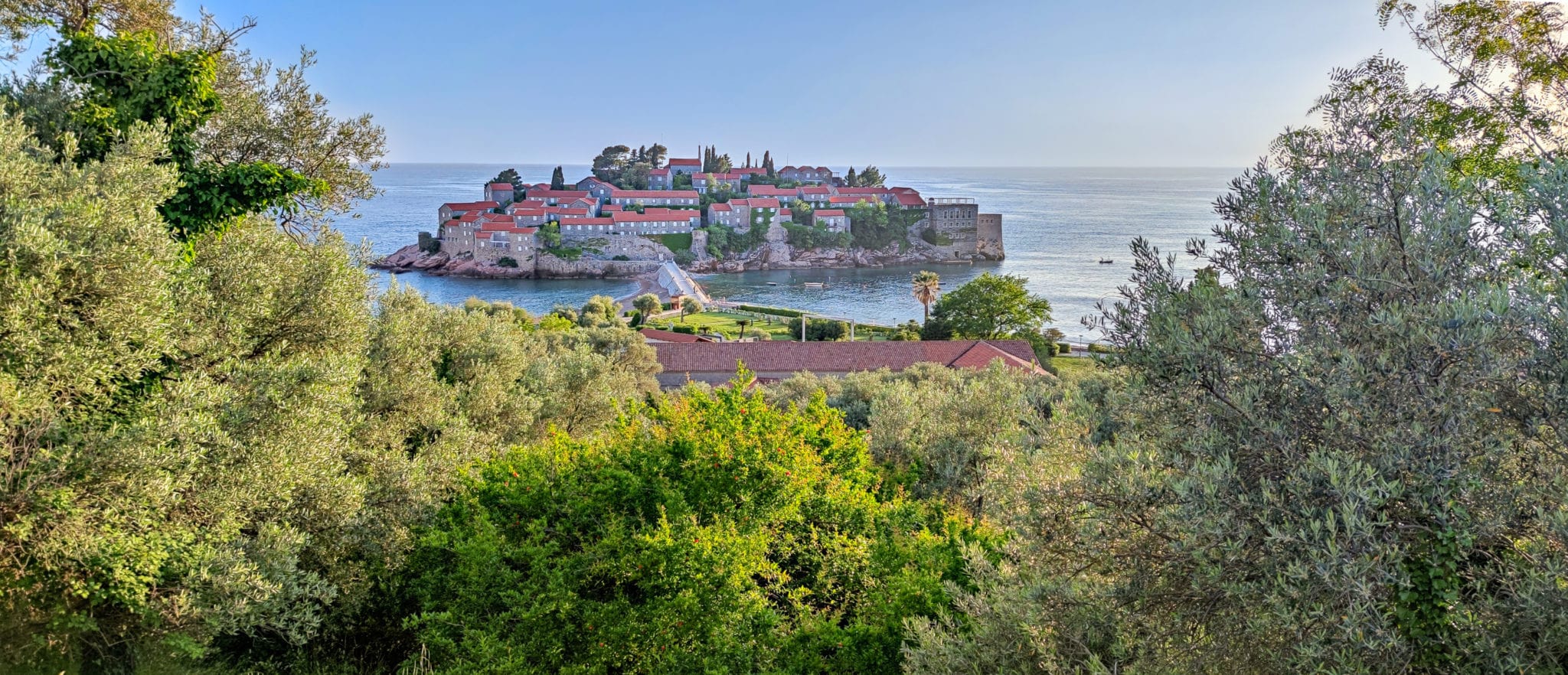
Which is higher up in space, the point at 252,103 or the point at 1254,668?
the point at 252,103

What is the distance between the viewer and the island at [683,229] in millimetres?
98562

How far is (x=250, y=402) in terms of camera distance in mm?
7520

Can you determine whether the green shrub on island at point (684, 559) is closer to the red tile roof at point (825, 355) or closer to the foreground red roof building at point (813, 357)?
the foreground red roof building at point (813, 357)

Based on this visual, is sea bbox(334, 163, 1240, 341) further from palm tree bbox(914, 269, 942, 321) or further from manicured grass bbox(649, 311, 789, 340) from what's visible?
manicured grass bbox(649, 311, 789, 340)

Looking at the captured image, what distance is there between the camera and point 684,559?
22.9ft

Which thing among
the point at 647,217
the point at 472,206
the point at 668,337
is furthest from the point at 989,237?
the point at 668,337

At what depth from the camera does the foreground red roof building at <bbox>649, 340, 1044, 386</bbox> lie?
117 feet

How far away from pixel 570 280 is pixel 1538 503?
97.3 m

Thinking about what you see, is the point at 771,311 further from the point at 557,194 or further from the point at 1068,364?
the point at 557,194

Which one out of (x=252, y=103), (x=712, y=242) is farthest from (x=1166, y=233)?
(x=252, y=103)

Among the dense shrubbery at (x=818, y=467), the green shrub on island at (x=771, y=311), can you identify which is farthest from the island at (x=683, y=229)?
the dense shrubbery at (x=818, y=467)

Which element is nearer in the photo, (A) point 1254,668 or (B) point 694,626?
(A) point 1254,668

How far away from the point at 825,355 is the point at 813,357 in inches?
23.0

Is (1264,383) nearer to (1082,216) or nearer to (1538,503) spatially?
(1538,503)
